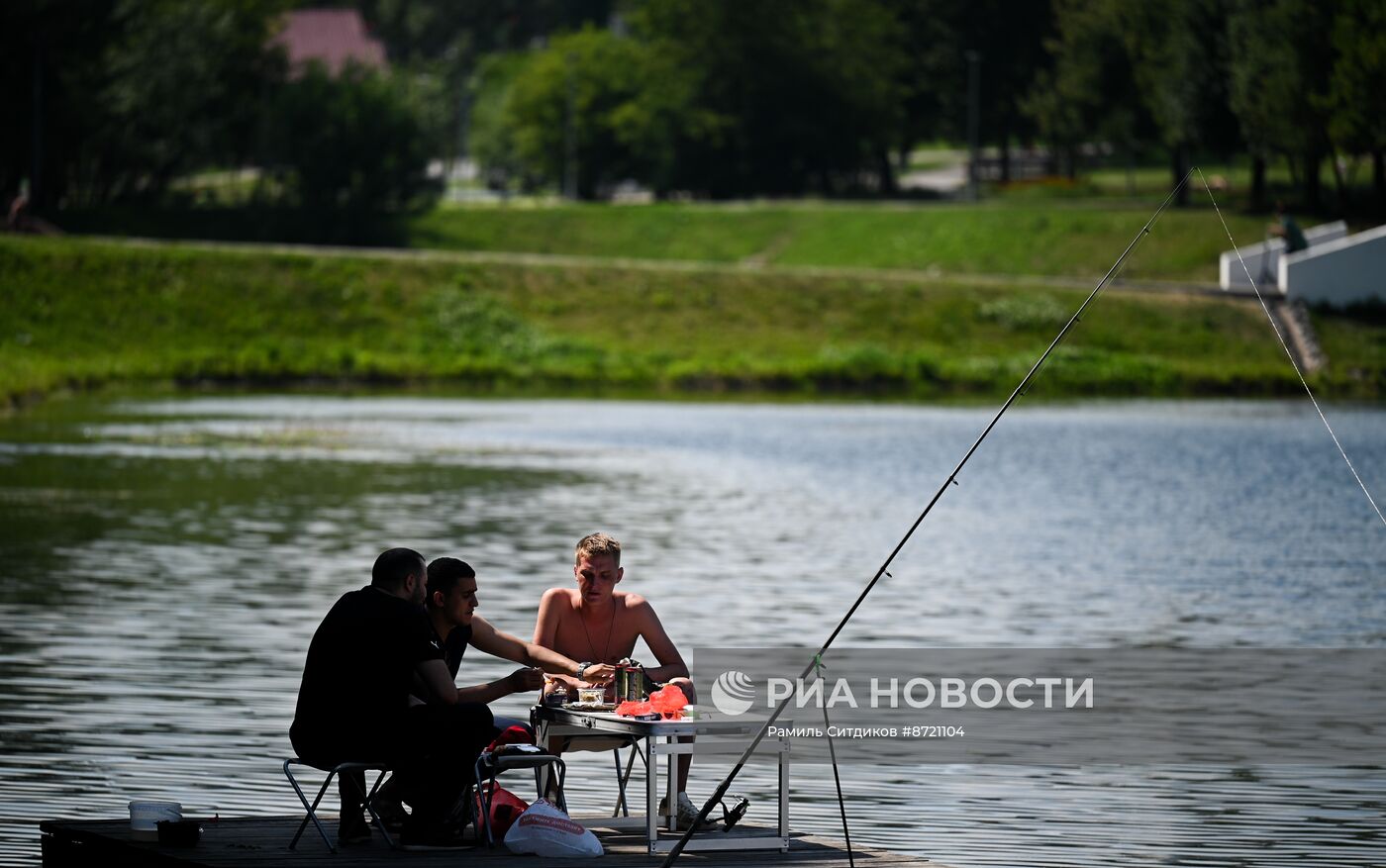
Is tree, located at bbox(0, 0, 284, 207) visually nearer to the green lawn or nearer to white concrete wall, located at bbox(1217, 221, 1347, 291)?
the green lawn

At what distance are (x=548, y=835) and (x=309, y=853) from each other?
943 millimetres

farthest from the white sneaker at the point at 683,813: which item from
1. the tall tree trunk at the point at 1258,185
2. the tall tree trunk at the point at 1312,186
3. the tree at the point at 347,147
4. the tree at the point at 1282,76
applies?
the tree at the point at 347,147

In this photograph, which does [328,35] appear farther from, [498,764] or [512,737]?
[498,764]

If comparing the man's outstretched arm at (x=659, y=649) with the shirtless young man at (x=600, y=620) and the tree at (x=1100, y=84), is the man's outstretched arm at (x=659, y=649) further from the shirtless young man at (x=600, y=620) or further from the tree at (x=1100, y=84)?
the tree at (x=1100, y=84)

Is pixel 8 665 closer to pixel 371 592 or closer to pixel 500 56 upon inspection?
pixel 371 592

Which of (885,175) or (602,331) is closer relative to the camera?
(602,331)

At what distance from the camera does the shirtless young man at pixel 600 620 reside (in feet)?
32.1

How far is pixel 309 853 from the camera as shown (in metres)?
8.85

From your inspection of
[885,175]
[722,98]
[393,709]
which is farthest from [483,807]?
[885,175]

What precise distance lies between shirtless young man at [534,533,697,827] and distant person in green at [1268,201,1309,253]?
46.2 metres

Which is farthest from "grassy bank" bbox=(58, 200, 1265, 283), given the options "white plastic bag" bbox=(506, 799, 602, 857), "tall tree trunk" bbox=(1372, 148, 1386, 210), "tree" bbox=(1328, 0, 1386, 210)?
"white plastic bag" bbox=(506, 799, 602, 857)

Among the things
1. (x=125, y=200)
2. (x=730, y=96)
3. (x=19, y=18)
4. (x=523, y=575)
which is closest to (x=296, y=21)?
(x=730, y=96)

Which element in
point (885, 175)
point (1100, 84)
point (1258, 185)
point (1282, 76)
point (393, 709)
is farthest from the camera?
point (885, 175)

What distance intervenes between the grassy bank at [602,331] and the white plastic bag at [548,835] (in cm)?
4156
